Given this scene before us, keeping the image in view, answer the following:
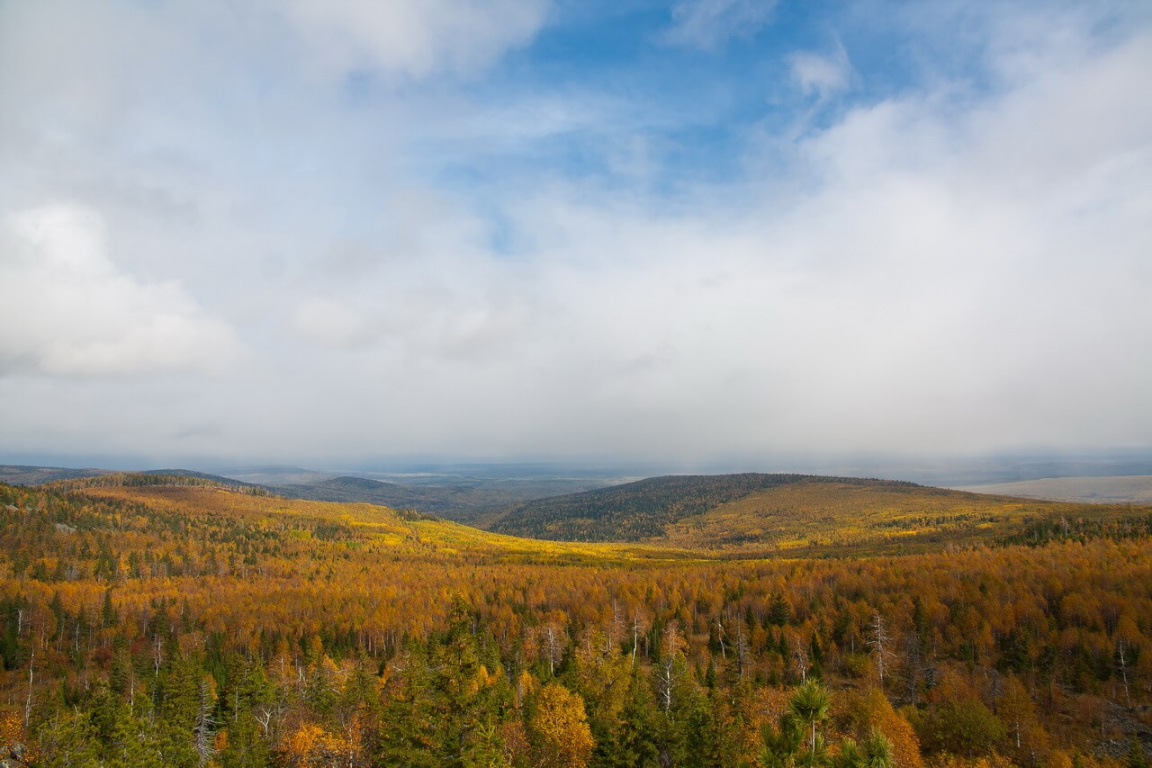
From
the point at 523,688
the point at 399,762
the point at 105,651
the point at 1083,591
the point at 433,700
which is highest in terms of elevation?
the point at 433,700

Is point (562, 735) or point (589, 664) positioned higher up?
point (562, 735)

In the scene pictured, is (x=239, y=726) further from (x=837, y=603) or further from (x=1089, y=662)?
(x=1089, y=662)

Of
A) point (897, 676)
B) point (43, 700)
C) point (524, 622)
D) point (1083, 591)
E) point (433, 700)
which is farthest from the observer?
point (524, 622)

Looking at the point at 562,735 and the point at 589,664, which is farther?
the point at 589,664

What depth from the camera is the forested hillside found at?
4459cm

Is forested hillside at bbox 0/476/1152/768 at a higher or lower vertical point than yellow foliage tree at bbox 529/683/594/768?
lower

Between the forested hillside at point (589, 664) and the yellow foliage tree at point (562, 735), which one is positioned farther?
the yellow foliage tree at point (562, 735)

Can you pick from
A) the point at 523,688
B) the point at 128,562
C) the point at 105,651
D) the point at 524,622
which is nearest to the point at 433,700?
the point at 523,688

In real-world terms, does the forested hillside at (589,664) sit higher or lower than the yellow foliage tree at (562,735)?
lower

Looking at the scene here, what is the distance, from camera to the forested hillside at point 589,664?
4459 cm

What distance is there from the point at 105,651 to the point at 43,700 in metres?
48.3

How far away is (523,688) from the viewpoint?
77750 millimetres

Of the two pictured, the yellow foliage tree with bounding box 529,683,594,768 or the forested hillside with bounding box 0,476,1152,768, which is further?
the yellow foliage tree with bounding box 529,683,594,768

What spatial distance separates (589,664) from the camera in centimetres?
8425
